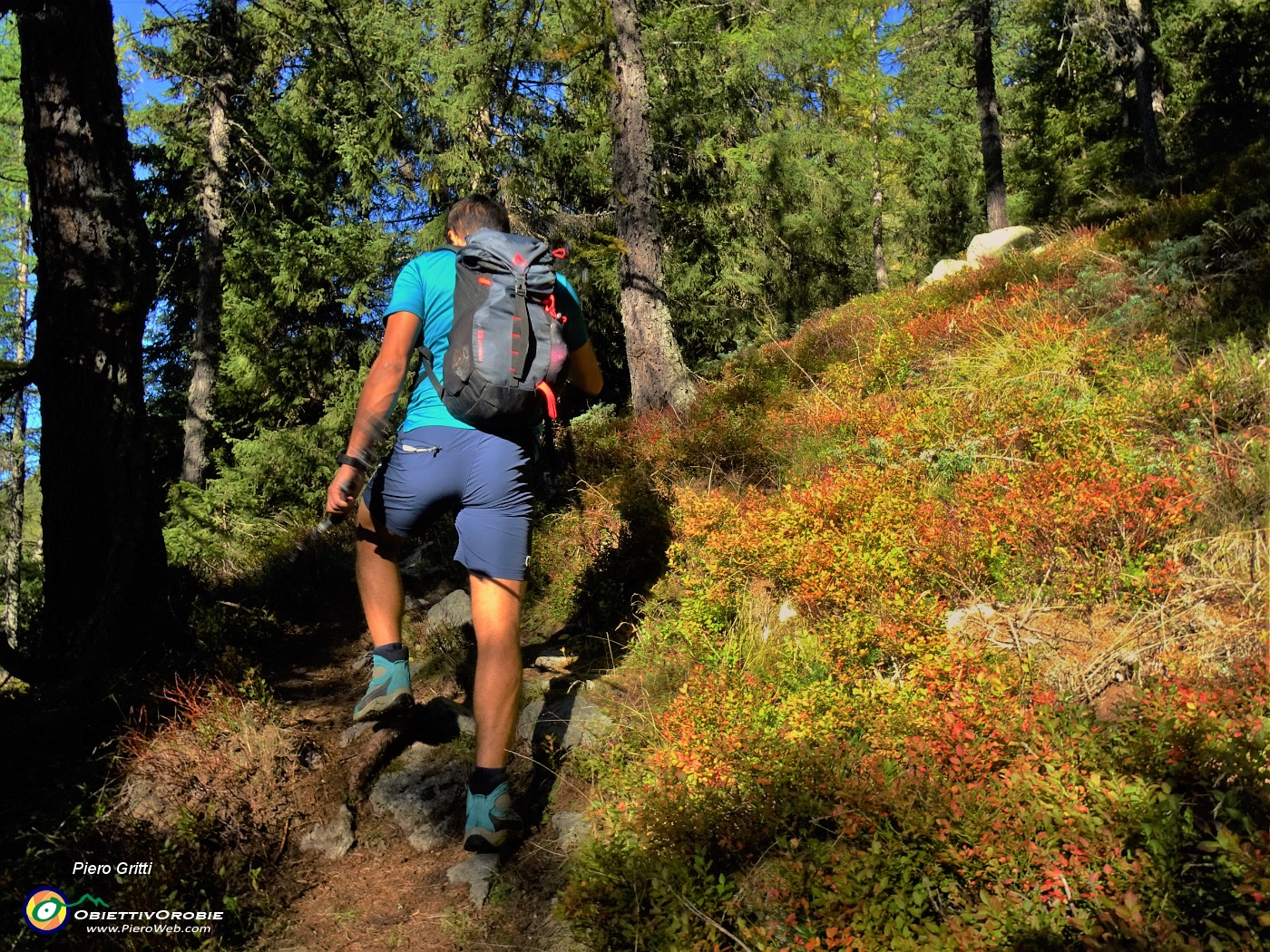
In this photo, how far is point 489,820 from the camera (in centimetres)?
308

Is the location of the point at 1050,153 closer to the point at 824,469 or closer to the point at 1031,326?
the point at 1031,326

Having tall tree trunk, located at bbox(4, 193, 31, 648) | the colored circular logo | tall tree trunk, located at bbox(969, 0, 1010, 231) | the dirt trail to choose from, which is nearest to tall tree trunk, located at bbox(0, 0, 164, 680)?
the dirt trail

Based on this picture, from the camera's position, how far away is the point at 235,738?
358cm

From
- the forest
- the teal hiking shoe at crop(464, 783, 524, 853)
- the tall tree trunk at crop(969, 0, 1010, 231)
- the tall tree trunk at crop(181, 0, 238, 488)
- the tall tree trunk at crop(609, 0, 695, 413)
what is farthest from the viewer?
the tall tree trunk at crop(969, 0, 1010, 231)

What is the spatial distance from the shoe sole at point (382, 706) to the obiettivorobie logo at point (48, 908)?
106cm

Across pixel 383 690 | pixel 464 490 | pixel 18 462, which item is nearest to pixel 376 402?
pixel 464 490

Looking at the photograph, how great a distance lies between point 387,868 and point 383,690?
2.33 feet

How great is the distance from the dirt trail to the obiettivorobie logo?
61 centimetres

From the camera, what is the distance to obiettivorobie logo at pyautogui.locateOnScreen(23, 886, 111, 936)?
2.68m

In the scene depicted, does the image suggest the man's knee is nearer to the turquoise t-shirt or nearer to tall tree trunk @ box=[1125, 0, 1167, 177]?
the turquoise t-shirt

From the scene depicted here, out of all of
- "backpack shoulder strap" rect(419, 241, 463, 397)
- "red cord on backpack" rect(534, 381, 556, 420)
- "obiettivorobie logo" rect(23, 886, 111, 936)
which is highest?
"backpack shoulder strap" rect(419, 241, 463, 397)

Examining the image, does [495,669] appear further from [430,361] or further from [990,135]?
[990,135]

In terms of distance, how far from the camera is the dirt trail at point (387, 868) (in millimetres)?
2859

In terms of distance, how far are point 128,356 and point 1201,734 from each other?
5123mm
